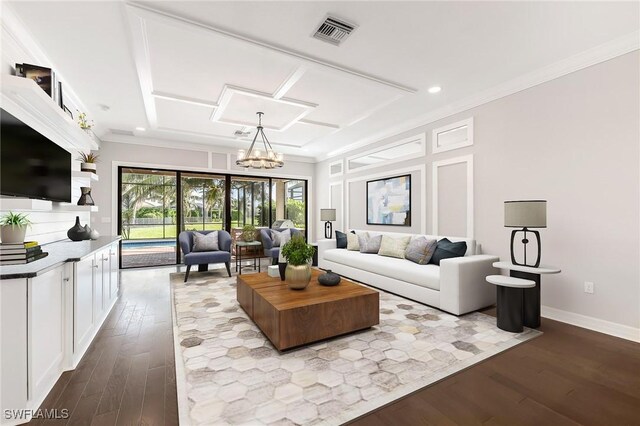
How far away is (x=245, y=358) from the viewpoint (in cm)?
235

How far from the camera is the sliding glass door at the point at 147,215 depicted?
20.0 feet

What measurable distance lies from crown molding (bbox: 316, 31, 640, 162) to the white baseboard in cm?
261

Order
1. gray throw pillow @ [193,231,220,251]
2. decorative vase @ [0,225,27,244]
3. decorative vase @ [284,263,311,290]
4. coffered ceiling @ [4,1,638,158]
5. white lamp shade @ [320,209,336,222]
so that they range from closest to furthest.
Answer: decorative vase @ [0,225,27,244] < coffered ceiling @ [4,1,638,158] < decorative vase @ [284,263,311,290] < gray throw pillow @ [193,231,220,251] < white lamp shade @ [320,209,336,222]

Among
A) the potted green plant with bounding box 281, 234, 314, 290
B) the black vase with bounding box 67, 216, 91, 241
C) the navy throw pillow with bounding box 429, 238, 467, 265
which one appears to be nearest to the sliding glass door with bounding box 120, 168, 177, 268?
A: the black vase with bounding box 67, 216, 91, 241

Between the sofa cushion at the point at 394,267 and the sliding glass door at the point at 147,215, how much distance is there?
3.92m

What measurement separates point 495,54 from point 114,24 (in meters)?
3.65

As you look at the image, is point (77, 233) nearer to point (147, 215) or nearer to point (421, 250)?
point (147, 215)

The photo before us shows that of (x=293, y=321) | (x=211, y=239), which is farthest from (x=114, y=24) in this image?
(x=211, y=239)

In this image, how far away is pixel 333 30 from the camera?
8.41ft

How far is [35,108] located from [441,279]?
439 centimetres

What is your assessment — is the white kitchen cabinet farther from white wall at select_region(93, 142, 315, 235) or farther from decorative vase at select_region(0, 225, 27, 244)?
white wall at select_region(93, 142, 315, 235)

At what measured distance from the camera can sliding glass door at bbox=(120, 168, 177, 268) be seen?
611 cm

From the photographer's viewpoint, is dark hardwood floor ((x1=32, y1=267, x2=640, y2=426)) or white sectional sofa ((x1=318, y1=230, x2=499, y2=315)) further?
white sectional sofa ((x1=318, y1=230, x2=499, y2=315))

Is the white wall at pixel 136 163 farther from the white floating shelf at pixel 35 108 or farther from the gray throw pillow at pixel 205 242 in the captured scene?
the white floating shelf at pixel 35 108
